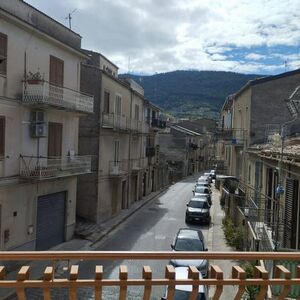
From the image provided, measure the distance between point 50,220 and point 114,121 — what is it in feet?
36.9

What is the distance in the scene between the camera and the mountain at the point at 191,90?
160000mm

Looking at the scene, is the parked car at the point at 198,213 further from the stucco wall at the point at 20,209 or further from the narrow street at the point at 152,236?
the stucco wall at the point at 20,209

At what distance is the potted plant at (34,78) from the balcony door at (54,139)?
2988mm

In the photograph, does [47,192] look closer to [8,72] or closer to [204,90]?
[8,72]

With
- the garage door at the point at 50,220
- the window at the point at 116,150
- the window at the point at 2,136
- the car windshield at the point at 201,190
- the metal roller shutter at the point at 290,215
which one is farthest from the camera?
the car windshield at the point at 201,190

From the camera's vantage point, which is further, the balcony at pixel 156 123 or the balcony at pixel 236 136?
the balcony at pixel 156 123

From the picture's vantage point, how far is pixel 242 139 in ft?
96.5

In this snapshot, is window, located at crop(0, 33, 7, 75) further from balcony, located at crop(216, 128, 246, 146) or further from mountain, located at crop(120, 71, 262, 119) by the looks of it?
mountain, located at crop(120, 71, 262, 119)

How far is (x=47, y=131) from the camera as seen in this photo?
20.9 meters

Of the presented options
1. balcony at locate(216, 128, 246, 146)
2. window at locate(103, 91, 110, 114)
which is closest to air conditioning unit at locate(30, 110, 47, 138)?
window at locate(103, 91, 110, 114)

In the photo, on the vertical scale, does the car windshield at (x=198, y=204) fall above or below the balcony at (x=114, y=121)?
below

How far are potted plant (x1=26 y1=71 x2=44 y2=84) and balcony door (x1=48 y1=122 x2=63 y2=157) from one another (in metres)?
2.99

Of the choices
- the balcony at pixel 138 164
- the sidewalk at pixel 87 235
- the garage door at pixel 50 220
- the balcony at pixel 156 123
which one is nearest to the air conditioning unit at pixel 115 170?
the sidewalk at pixel 87 235

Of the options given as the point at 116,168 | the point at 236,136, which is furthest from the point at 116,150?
the point at 236,136
